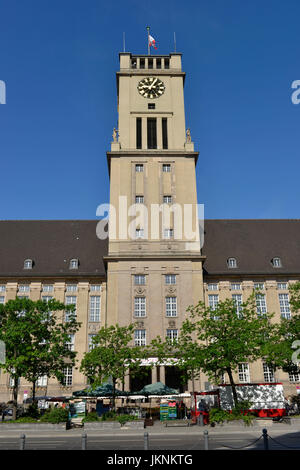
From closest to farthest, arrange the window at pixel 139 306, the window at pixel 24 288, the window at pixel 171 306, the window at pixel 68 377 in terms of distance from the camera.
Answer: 1. the window at pixel 139 306
2. the window at pixel 171 306
3. the window at pixel 68 377
4. the window at pixel 24 288

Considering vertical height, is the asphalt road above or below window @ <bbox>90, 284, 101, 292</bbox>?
below

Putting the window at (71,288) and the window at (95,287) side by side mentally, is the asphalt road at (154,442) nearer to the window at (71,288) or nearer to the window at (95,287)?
the window at (95,287)

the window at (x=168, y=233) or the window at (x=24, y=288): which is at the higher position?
the window at (x=168, y=233)

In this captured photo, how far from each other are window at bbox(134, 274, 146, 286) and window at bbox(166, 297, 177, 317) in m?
3.17

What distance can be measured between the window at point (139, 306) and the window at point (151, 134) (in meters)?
19.7

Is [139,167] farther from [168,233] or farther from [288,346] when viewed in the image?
[288,346]

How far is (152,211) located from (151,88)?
18137 millimetres

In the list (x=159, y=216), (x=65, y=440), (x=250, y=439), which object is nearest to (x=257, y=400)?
(x=250, y=439)

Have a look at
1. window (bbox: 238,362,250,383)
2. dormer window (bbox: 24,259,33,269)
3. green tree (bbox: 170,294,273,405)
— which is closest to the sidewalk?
green tree (bbox: 170,294,273,405)

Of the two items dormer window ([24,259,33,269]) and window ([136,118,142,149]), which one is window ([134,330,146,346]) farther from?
window ([136,118,142,149])

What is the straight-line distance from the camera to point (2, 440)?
69.9 ft

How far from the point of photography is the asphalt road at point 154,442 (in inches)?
683

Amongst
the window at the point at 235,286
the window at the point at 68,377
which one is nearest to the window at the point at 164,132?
the window at the point at 235,286

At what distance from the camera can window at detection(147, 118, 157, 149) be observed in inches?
2082
